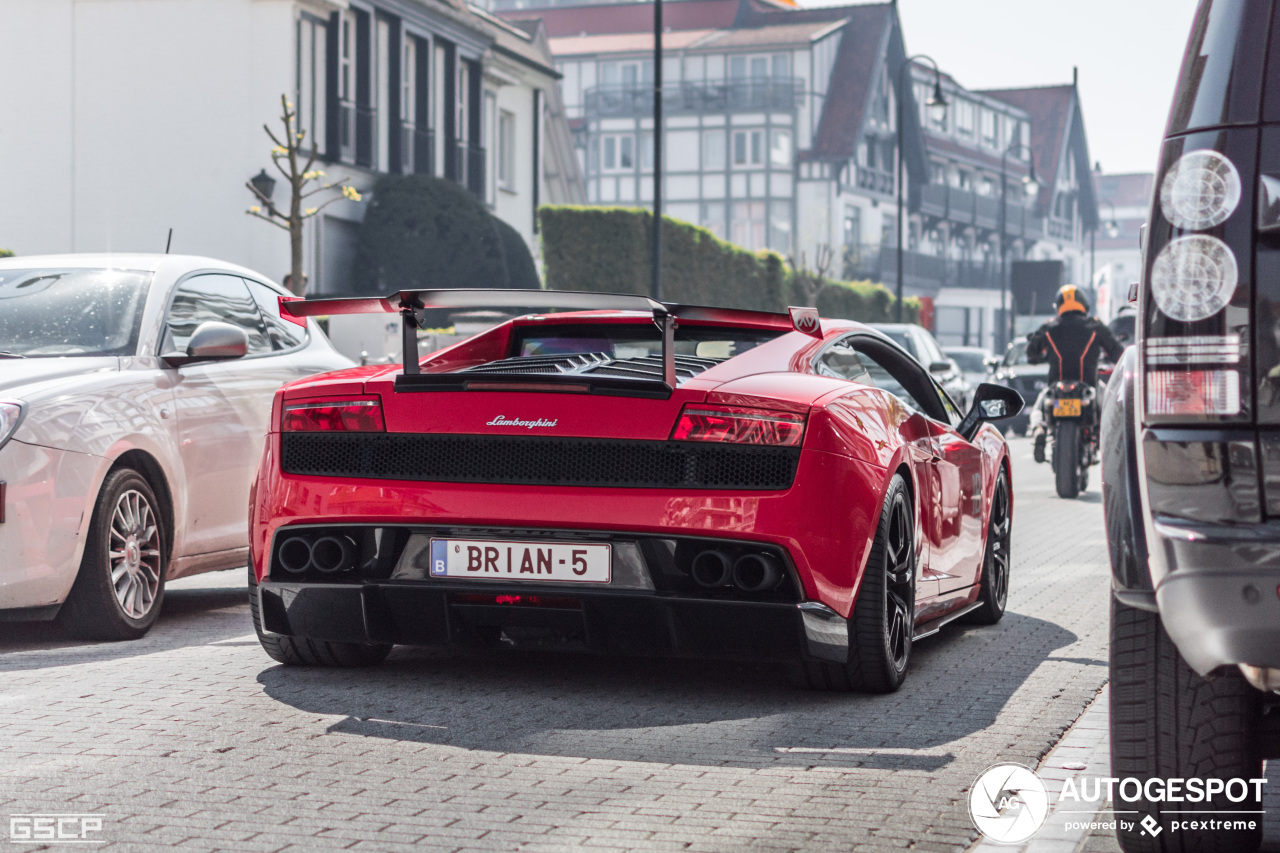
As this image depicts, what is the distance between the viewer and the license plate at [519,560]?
5469mm

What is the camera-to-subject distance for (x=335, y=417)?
228 inches

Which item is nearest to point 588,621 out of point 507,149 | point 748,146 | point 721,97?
point 507,149

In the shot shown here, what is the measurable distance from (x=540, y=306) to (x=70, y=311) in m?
3.35

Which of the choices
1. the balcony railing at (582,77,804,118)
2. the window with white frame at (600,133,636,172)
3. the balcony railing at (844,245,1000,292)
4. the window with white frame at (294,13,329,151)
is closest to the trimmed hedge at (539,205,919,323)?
the window with white frame at (294,13,329,151)

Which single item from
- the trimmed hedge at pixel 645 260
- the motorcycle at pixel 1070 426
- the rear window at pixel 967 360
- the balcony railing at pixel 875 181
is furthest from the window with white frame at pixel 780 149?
the motorcycle at pixel 1070 426

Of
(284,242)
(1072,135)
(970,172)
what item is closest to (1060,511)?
(284,242)

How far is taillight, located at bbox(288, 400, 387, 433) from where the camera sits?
18.8 ft

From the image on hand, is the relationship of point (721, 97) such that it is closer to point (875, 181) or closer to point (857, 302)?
point (875, 181)

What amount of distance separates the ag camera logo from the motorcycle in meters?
11.0

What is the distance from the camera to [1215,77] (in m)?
3.56

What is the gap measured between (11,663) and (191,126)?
956 inches

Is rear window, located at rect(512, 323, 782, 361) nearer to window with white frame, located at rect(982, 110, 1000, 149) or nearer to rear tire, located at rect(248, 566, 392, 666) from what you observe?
rear tire, located at rect(248, 566, 392, 666)

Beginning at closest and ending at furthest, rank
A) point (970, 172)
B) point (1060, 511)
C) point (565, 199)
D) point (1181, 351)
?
point (1181, 351)
point (1060, 511)
point (565, 199)
point (970, 172)

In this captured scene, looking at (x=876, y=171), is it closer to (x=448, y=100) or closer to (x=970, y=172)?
(x=970, y=172)
